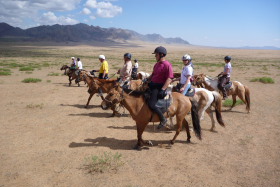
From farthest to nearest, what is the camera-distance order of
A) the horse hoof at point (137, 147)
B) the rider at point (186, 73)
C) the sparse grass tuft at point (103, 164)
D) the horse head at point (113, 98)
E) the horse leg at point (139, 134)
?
the rider at point (186, 73)
the horse hoof at point (137, 147)
the horse leg at point (139, 134)
the horse head at point (113, 98)
the sparse grass tuft at point (103, 164)

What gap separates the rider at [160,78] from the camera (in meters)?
5.42

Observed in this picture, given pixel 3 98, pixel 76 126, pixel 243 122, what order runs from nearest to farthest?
pixel 76 126
pixel 243 122
pixel 3 98

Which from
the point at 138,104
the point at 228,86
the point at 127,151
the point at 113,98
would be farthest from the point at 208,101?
the point at 113,98

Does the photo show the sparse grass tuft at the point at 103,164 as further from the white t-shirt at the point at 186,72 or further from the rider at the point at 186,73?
the white t-shirt at the point at 186,72

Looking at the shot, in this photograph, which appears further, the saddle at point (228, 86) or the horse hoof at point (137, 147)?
the saddle at point (228, 86)

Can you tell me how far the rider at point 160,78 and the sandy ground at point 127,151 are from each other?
1.41 meters

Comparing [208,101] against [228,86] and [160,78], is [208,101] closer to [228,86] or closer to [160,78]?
[160,78]

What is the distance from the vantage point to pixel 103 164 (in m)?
5.26

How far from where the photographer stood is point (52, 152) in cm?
600

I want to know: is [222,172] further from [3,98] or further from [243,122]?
[3,98]

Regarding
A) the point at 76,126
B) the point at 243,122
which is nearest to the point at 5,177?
the point at 76,126

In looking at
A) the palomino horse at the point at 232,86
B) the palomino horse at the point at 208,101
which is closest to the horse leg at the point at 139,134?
the palomino horse at the point at 208,101

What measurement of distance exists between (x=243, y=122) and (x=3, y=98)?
41.5 feet

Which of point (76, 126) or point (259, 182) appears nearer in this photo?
point (259, 182)
